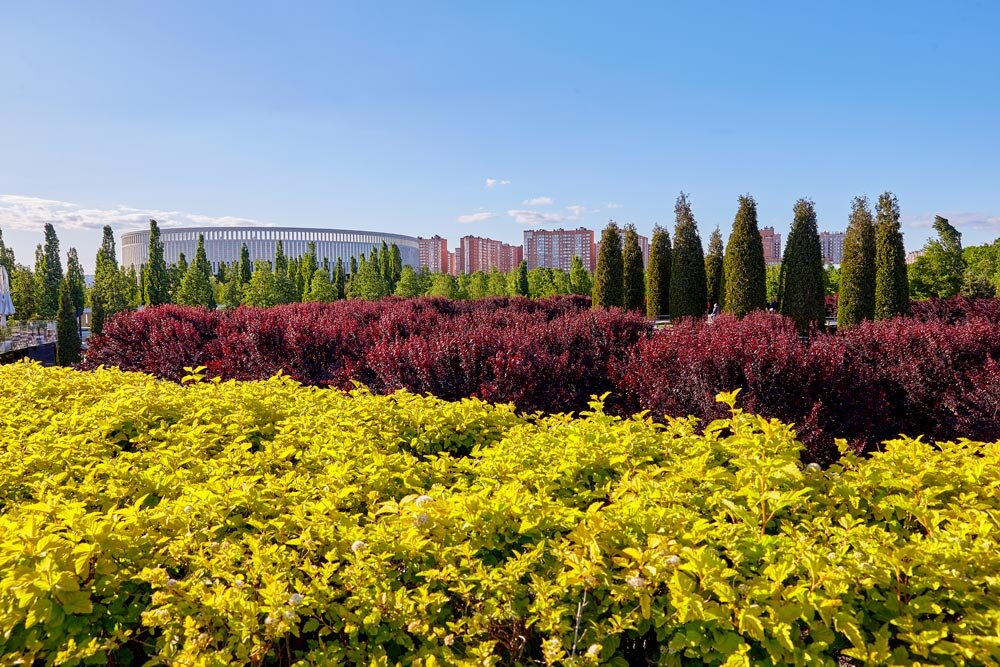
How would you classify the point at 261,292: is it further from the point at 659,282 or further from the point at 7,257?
the point at 7,257

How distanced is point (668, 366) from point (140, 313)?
31.6 feet

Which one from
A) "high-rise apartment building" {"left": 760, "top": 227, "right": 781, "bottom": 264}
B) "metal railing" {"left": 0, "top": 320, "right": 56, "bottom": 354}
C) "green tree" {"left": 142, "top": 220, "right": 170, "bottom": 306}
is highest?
"high-rise apartment building" {"left": 760, "top": 227, "right": 781, "bottom": 264}

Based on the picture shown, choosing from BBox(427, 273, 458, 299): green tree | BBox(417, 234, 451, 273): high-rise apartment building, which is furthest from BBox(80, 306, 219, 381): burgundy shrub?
BBox(417, 234, 451, 273): high-rise apartment building

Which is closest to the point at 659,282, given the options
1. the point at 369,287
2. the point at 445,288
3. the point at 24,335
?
the point at 445,288

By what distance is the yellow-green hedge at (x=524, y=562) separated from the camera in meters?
1.77

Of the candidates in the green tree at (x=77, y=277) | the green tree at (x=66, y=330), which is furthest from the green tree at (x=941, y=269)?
the green tree at (x=77, y=277)

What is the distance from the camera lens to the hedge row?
550cm

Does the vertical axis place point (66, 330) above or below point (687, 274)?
below

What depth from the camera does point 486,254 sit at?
150000 mm

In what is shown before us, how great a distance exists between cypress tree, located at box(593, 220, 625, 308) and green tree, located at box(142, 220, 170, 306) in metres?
40.3

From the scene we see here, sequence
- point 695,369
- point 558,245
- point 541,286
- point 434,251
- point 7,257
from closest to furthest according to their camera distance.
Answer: point 695,369, point 541,286, point 7,257, point 558,245, point 434,251

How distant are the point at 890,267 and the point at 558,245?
121304mm

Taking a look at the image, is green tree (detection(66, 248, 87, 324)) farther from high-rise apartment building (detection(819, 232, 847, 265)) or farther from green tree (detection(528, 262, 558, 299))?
high-rise apartment building (detection(819, 232, 847, 265))

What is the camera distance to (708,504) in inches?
92.9
